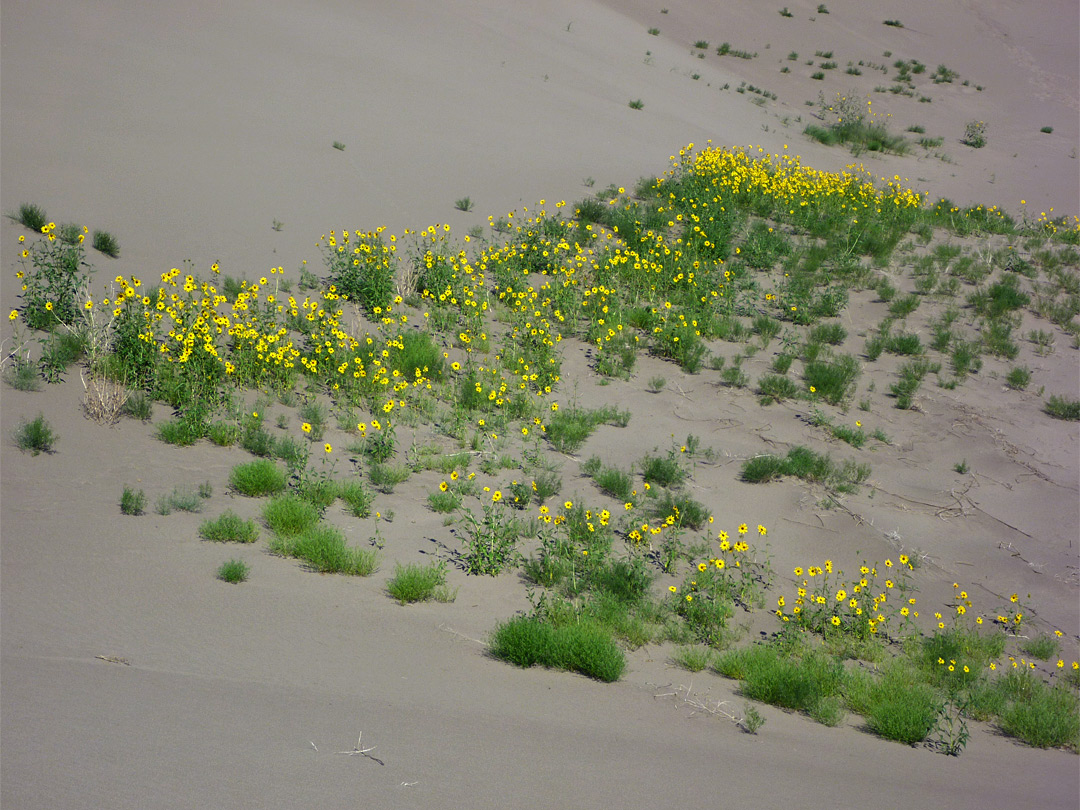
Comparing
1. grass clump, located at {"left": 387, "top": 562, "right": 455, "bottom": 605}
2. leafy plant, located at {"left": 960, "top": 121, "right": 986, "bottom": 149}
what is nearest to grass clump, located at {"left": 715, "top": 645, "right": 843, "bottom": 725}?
grass clump, located at {"left": 387, "top": 562, "right": 455, "bottom": 605}

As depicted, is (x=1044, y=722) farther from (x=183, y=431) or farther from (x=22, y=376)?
(x=22, y=376)

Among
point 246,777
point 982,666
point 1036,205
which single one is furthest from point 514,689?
point 1036,205

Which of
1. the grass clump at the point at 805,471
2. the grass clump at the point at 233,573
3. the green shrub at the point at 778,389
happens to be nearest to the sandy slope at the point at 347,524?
the grass clump at the point at 233,573

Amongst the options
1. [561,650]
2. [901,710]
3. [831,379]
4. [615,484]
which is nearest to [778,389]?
[831,379]

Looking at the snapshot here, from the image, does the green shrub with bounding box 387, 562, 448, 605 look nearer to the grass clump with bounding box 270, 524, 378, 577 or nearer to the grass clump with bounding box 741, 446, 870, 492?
the grass clump with bounding box 270, 524, 378, 577

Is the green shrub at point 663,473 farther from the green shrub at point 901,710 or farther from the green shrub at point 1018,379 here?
the green shrub at point 1018,379

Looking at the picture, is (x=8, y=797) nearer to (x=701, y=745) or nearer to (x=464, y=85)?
(x=701, y=745)
